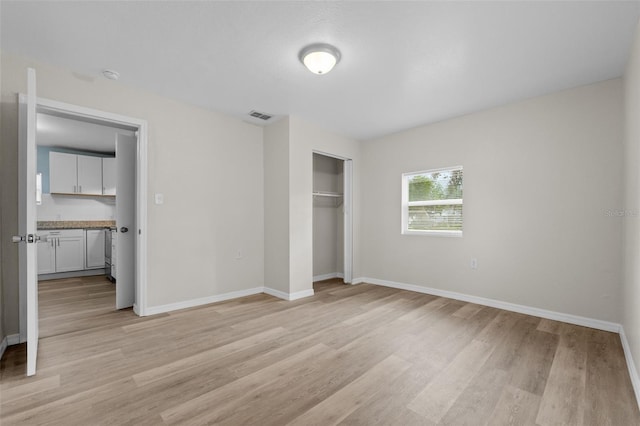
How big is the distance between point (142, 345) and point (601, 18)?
4173 mm

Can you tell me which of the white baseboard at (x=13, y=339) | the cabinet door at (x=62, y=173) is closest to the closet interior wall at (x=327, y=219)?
the white baseboard at (x=13, y=339)

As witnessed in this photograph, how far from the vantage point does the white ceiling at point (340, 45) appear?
6.13ft

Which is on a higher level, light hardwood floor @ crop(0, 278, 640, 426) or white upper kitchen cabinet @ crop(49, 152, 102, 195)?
white upper kitchen cabinet @ crop(49, 152, 102, 195)

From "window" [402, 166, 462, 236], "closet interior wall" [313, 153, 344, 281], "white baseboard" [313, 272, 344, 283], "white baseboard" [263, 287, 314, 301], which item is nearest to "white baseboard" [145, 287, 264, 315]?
"white baseboard" [263, 287, 314, 301]

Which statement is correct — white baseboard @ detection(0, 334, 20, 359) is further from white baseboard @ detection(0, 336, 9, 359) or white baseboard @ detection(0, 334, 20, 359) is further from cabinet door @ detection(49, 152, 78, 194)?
cabinet door @ detection(49, 152, 78, 194)

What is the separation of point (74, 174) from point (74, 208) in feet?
2.27

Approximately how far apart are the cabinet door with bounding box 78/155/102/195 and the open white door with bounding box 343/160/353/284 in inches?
195

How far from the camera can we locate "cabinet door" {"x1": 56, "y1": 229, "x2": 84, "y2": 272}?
16.4 ft

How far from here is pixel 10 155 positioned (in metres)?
2.38

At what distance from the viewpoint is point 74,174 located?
5.49 meters

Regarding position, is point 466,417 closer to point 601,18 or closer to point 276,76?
point 601,18

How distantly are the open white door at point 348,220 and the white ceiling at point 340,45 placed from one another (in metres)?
1.65

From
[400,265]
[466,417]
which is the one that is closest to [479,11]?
[466,417]

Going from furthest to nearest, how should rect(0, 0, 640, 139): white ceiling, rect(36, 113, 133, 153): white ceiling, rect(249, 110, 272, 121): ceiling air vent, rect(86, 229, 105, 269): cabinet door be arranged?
rect(86, 229, 105, 269): cabinet door < rect(36, 113, 133, 153): white ceiling < rect(249, 110, 272, 121): ceiling air vent < rect(0, 0, 640, 139): white ceiling
